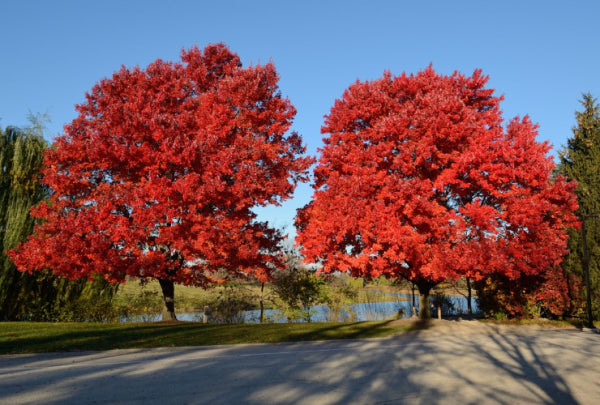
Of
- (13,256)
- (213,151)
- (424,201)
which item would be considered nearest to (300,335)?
(424,201)

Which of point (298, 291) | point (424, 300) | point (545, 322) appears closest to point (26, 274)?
point (298, 291)

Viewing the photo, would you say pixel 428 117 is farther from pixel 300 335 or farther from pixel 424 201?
pixel 300 335

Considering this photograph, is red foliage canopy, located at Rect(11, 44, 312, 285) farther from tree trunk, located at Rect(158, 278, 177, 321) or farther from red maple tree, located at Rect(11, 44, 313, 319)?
tree trunk, located at Rect(158, 278, 177, 321)

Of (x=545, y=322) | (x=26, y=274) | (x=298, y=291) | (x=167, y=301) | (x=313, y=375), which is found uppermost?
(x=26, y=274)

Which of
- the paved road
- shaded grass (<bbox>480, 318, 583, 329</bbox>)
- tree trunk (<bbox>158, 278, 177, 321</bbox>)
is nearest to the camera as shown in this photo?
the paved road

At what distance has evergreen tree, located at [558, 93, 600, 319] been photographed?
19875 millimetres

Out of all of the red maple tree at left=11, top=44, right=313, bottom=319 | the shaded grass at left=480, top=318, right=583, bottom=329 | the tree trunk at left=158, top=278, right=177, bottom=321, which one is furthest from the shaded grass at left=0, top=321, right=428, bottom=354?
the shaded grass at left=480, top=318, right=583, bottom=329

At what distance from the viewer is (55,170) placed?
1753 centimetres

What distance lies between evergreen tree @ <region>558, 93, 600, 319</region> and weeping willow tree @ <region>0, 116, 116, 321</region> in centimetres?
2415

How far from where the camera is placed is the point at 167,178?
17.1 meters

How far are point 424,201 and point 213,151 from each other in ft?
29.3

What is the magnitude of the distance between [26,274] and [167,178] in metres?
9.42

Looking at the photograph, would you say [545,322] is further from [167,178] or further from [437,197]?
[167,178]

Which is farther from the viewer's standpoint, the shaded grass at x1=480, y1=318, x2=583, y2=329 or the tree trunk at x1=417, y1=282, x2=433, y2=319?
the tree trunk at x1=417, y1=282, x2=433, y2=319
